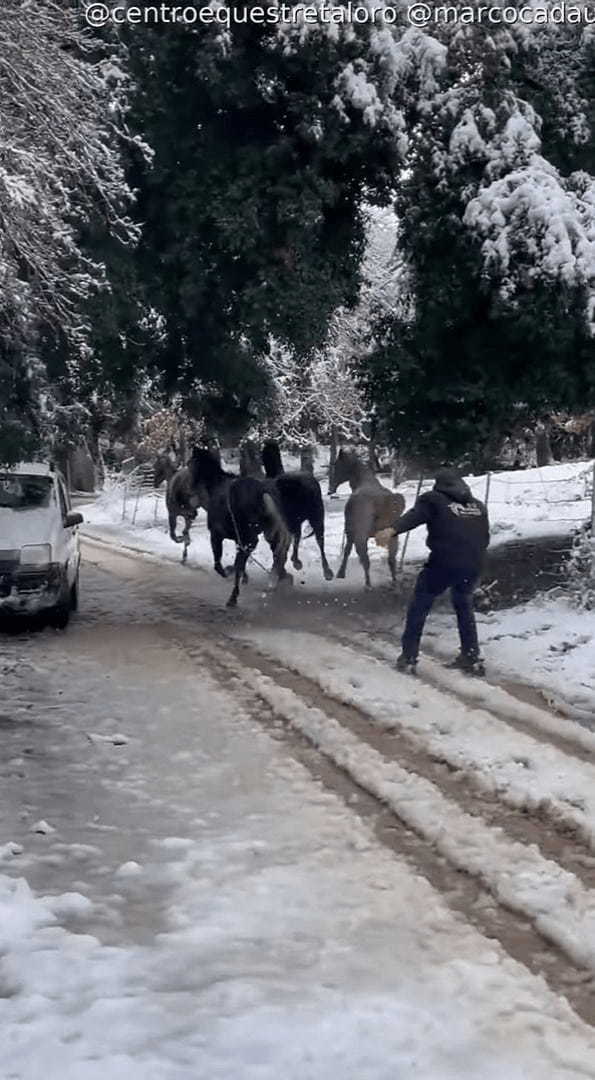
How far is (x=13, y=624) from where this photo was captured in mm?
13781

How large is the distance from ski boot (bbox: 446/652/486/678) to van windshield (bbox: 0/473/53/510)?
5912 mm

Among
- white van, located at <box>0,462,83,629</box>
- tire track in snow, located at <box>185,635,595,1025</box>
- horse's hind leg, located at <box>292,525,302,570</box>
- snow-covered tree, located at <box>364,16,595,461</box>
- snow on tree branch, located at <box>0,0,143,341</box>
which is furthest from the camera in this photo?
horse's hind leg, located at <box>292,525,302,570</box>

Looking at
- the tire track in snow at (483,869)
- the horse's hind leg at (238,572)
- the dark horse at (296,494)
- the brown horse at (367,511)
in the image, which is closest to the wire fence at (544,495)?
the brown horse at (367,511)

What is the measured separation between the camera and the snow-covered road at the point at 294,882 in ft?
12.3

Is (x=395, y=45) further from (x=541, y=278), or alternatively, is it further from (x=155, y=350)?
(x=155, y=350)

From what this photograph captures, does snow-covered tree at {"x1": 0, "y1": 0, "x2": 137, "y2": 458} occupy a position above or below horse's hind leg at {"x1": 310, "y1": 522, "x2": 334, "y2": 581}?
above

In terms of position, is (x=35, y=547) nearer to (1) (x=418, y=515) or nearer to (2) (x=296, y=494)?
(1) (x=418, y=515)

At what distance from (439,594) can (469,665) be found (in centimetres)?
72

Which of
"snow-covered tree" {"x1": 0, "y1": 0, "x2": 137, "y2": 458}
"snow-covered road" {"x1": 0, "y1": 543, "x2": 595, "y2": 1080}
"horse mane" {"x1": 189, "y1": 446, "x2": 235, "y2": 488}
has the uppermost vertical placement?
"snow-covered tree" {"x1": 0, "y1": 0, "x2": 137, "y2": 458}

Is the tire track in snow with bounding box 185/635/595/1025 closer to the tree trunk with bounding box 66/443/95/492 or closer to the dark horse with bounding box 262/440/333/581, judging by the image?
the dark horse with bounding box 262/440/333/581

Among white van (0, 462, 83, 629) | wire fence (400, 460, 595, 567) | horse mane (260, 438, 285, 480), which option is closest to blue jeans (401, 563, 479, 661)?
white van (0, 462, 83, 629)

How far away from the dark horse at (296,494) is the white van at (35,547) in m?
3.76

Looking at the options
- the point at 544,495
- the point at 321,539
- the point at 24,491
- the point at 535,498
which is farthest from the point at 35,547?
the point at 544,495

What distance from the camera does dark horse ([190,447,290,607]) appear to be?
16.0 m
